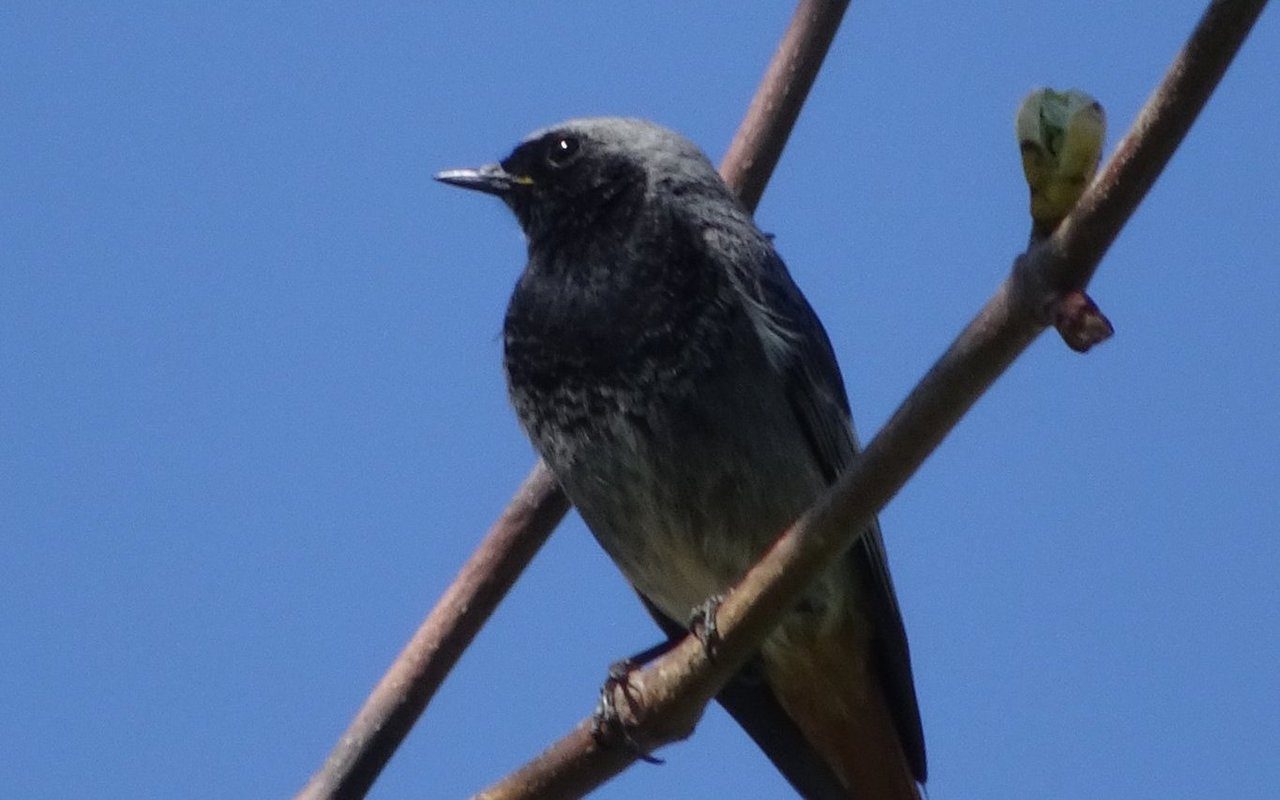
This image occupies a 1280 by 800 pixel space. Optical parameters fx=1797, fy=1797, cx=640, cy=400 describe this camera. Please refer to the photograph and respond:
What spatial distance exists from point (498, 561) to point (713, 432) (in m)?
0.72

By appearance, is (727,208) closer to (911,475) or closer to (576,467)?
(576,467)

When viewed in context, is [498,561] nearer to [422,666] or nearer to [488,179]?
[422,666]

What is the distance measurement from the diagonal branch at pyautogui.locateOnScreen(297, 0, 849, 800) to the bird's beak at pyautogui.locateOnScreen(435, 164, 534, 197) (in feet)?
3.32

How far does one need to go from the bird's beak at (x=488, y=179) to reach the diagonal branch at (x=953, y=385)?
2.53 meters

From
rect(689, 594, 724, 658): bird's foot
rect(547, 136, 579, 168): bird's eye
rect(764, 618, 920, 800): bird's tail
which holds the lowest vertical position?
rect(764, 618, 920, 800): bird's tail

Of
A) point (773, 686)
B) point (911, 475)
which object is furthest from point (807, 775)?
point (911, 475)

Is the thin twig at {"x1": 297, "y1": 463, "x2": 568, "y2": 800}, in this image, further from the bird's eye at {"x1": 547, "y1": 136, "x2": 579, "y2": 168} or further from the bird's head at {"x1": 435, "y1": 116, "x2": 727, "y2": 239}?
the bird's eye at {"x1": 547, "y1": 136, "x2": 579, "y2": 168}

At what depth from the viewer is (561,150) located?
5.92 meters

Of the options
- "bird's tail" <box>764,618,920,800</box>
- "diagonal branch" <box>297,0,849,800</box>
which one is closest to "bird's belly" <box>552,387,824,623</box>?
"diagonal branch" <box>297,0,849,800</box>

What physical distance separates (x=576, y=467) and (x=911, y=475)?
2100 millimetres

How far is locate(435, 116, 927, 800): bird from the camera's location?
4.89 m

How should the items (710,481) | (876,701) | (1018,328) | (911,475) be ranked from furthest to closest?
1. (876,701)
2. (710,481)
3. (911,475)
4. (1018,328)

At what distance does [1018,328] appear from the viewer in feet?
9.04

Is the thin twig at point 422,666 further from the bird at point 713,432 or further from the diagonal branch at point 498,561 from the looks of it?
the bird at point 713,432
